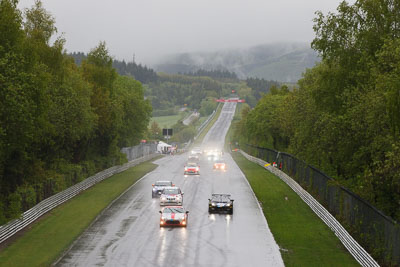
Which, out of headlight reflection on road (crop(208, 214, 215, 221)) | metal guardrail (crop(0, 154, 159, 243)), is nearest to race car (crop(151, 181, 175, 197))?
metal guardrail (crop(0, 154, 159, 243))

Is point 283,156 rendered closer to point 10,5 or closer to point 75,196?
point 75,196

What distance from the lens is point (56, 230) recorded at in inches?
1348

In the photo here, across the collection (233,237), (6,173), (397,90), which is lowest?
(233,237)

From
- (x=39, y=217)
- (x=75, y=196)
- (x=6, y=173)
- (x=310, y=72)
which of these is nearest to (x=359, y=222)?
(x=39, y=217)

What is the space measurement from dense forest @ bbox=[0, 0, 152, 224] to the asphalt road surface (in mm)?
5674

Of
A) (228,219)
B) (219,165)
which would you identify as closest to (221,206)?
(228,219)

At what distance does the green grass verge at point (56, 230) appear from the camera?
2706 cm

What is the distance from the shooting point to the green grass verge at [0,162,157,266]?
27.1 metres

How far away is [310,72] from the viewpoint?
7181 centimetres

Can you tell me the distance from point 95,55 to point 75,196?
85.9 ft

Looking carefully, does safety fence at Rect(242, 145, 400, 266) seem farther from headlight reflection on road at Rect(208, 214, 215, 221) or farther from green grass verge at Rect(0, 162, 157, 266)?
green grass verge at Rect(0, 162, 157, 266)

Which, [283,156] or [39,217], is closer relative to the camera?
[39,217]

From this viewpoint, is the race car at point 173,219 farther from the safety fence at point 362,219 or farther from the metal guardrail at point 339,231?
the safety fence at point 362,219

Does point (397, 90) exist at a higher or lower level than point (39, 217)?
higher
